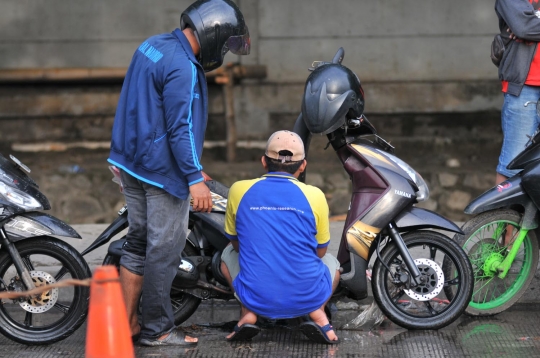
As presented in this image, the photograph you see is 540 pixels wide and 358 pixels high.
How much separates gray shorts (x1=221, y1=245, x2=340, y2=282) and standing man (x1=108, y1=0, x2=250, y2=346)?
0.26 metres

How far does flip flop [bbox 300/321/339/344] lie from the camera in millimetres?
4711

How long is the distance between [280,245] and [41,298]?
1.35 metres

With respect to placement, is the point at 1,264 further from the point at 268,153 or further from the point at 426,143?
the point at 426,143

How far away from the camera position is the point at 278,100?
29.0 feet

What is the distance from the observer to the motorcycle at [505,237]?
205 inches

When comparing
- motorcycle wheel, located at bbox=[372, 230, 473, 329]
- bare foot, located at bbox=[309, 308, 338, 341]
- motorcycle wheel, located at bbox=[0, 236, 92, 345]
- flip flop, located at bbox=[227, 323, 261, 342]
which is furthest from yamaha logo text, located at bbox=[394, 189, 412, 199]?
motorcycle wheel, located at bbox=[0, 236, 92, 345]

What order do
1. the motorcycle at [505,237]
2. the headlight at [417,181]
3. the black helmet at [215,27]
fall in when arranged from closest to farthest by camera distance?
the black helmet at [215,27]
the headlight at [417,181]
the motorcycle at [505,237]

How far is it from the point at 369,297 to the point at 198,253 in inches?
46.1

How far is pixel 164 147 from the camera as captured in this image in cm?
457

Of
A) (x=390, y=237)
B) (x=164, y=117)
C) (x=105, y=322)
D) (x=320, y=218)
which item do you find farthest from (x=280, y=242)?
(x=105, y=322)

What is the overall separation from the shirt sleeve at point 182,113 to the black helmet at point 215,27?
0.20 m

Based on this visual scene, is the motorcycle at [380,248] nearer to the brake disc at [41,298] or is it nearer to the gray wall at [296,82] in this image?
the brake disc at [41,298]

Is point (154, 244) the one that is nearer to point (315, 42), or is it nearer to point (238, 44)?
point (238, 44)

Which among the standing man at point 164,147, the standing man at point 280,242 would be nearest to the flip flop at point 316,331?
the standing man at point 280,242
